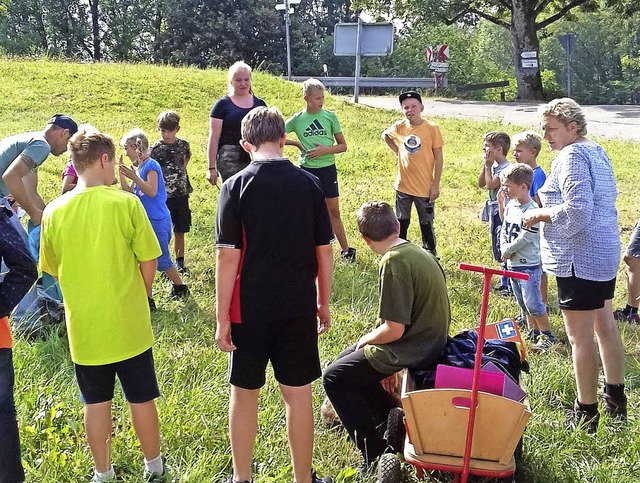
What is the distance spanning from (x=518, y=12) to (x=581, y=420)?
82.6 feet

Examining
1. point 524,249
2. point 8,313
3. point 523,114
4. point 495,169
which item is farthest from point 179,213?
point 523,114

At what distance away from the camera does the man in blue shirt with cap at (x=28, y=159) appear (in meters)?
4.23

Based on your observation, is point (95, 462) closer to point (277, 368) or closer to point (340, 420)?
point (277, 368)

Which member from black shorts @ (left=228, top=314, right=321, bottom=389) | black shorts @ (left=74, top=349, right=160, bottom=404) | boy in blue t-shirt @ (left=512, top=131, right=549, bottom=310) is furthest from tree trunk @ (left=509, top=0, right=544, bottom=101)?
black shorts @ (left=74, top=349, right=160, bottom=404)

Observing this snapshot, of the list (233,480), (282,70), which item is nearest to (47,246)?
(233,480)

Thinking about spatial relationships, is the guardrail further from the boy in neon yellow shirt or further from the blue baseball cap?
the boy in neon yellow shirt

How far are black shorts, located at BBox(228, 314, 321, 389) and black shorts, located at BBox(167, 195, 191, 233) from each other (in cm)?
347

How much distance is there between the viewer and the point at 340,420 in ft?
11.3

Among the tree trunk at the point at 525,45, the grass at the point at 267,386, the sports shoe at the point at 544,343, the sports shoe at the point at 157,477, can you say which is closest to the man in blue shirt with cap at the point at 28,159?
the grass at the point at 267,386

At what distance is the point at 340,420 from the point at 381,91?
2683cm

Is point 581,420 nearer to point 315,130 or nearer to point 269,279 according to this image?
point 269,279

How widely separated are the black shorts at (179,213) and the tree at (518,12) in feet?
73.5

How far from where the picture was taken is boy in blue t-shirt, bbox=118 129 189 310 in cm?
523

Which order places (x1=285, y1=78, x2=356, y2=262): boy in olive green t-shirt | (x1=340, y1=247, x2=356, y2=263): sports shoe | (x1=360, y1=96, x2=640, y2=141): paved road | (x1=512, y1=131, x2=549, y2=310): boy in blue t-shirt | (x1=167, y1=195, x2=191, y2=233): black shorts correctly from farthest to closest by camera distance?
(x1=360, y1=96, x2=640, y2=141): paved road, (x1=340, y1=247, x2=356, y2=263): sports shoe, (x1=285, y1=78, x2=356, y2=262): boy in olive green t-shirt, (x1=167, y1=195, x2=191, y2=233): black shorts, (x1=512, y1=131, x2=549, y2=310): boy in blue t-shirt
